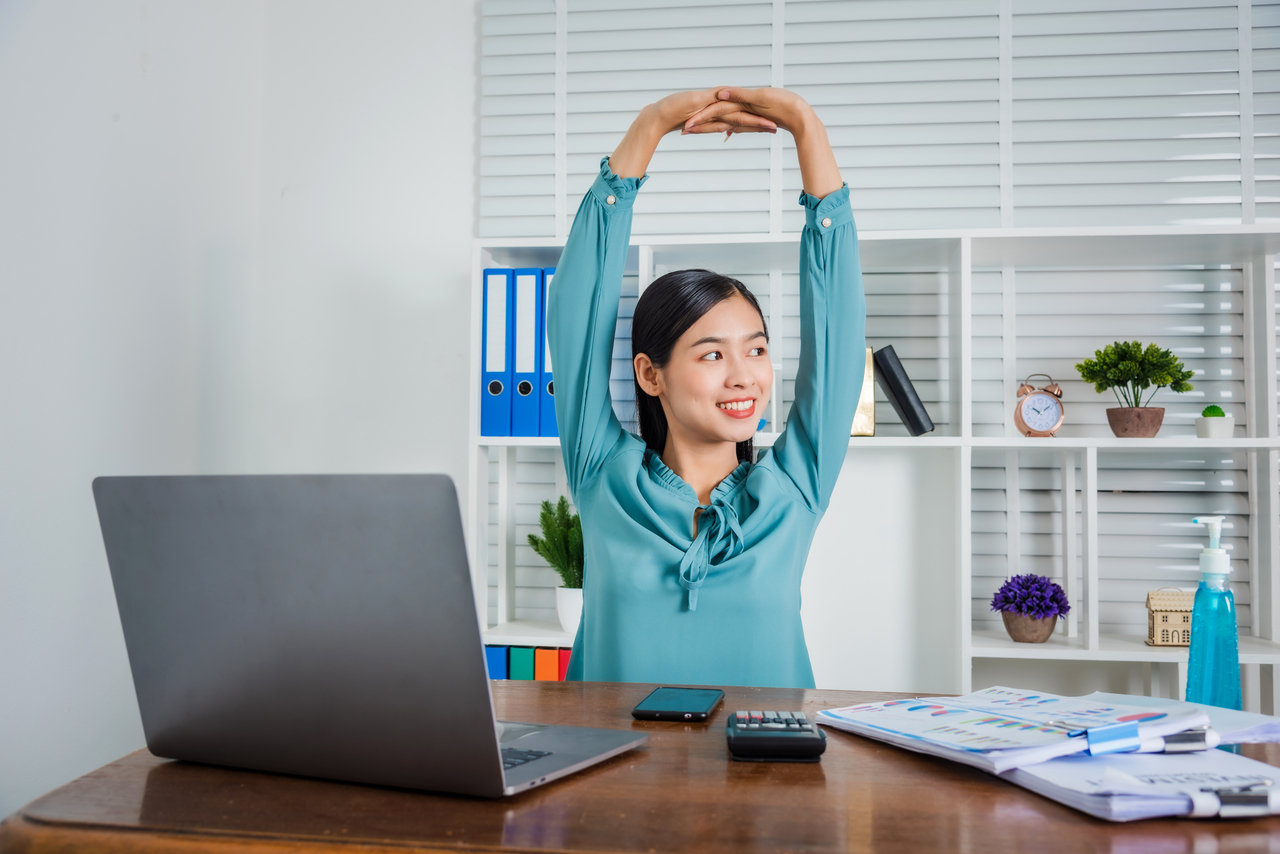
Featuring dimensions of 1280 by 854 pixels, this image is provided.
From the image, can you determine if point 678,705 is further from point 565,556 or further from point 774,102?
point 565,556

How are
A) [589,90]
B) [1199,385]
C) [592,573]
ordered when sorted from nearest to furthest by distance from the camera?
[592,573], [1199,385], [589,90]

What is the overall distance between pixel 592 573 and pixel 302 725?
742 mm

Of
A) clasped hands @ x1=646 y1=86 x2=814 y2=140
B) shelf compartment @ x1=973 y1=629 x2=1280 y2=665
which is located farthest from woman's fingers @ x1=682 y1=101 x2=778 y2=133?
shelf compartment @ x1=973 y1=629 x2=1280 y2=665

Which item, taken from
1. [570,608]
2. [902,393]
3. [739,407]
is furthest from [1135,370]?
[570,608]

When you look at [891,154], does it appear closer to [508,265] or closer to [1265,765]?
[508,265]

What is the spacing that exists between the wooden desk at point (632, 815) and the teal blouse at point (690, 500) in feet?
1.74

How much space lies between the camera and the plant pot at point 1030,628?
192cm

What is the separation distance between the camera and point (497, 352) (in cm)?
201

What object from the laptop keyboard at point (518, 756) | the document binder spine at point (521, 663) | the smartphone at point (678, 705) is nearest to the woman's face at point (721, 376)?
the smartphone at point (678, 705)

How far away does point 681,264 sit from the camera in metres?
2.21

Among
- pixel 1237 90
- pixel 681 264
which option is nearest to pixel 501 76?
pixel 681 264

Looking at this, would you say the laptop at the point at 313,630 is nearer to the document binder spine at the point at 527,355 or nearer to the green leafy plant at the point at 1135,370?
the document binder spine at the point at 527,355

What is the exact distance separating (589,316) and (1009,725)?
925 millimetres

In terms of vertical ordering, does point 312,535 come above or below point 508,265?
below
